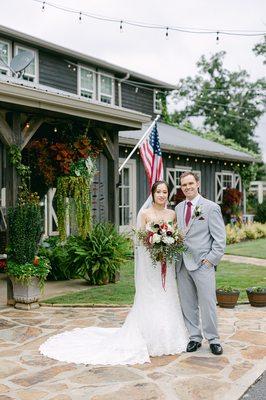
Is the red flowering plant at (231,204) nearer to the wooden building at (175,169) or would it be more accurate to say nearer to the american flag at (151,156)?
the wooden building at (175,169)

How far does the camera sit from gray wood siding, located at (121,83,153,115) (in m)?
20.1

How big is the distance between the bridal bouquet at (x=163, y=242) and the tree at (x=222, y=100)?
34.8m

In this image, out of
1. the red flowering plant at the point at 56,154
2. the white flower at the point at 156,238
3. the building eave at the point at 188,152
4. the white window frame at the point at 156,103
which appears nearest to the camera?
the white flower at the point at 156,238

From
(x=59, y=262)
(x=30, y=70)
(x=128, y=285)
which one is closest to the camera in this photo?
(x=128, y=285)

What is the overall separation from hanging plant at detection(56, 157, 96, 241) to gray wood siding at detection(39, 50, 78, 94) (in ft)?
27.8

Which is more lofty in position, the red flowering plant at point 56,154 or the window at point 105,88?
the window at point 105,88

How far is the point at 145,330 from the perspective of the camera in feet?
18.5

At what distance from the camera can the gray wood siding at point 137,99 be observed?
20.1 m

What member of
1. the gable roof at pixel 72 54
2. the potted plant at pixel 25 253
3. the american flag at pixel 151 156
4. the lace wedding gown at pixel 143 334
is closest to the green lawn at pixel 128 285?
the potted plant at pixel 25 253

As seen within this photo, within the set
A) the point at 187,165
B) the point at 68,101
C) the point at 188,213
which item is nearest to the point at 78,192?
the point at 68,101

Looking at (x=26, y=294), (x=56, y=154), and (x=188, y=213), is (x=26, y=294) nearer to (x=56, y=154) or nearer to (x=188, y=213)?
(x=56, y=154)

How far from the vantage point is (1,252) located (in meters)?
10.9

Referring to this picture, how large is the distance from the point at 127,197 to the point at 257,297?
26.8 ft

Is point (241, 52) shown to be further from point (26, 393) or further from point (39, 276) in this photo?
point (26, 393)
